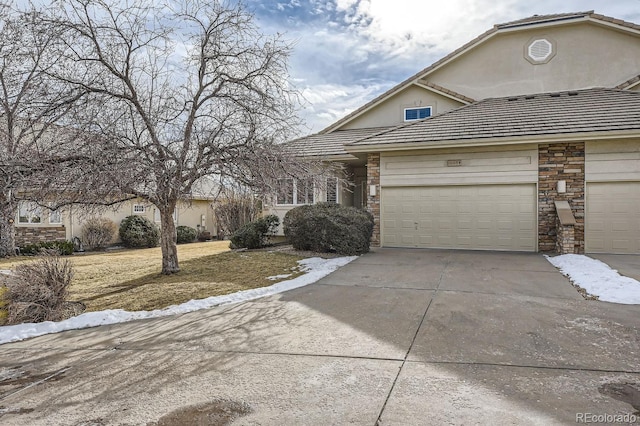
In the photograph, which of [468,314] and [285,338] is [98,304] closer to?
[285,338]

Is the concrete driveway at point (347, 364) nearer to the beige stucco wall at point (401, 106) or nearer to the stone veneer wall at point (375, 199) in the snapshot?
the stone veneer wall at point (375, 199)

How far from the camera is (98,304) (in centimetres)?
700

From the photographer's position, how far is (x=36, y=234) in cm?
1773

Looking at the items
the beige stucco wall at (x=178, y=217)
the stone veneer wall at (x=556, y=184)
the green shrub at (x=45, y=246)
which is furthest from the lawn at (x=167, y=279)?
the stone veneer wall at (x=556, y=184)

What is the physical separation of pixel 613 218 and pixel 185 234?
19.5 metres

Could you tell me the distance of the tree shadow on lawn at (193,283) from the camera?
7.07m

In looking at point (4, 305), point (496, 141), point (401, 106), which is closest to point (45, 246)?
point (4, 305)

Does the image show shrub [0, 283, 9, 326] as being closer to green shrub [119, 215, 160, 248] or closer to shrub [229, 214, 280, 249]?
shrub [229, 214, 280, 249]

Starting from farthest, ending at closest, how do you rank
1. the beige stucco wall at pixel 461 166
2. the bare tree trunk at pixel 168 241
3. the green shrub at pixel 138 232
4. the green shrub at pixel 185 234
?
the green shrub at pixel 185 234, the green shrub at pixel 138 232, the beige stucco wall at pixel 461 166, the bare tree trunk at pixel 168 241

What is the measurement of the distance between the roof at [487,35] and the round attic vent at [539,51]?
664mm

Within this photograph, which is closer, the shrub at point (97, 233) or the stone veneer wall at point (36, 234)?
the stone veneer wall at point (36, 234)

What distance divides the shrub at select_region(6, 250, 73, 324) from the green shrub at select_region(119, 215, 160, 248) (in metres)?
13.3

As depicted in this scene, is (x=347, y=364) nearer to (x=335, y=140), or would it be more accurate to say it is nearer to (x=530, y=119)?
(x=530, y=119)

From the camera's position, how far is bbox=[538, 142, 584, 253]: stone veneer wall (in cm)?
1141
